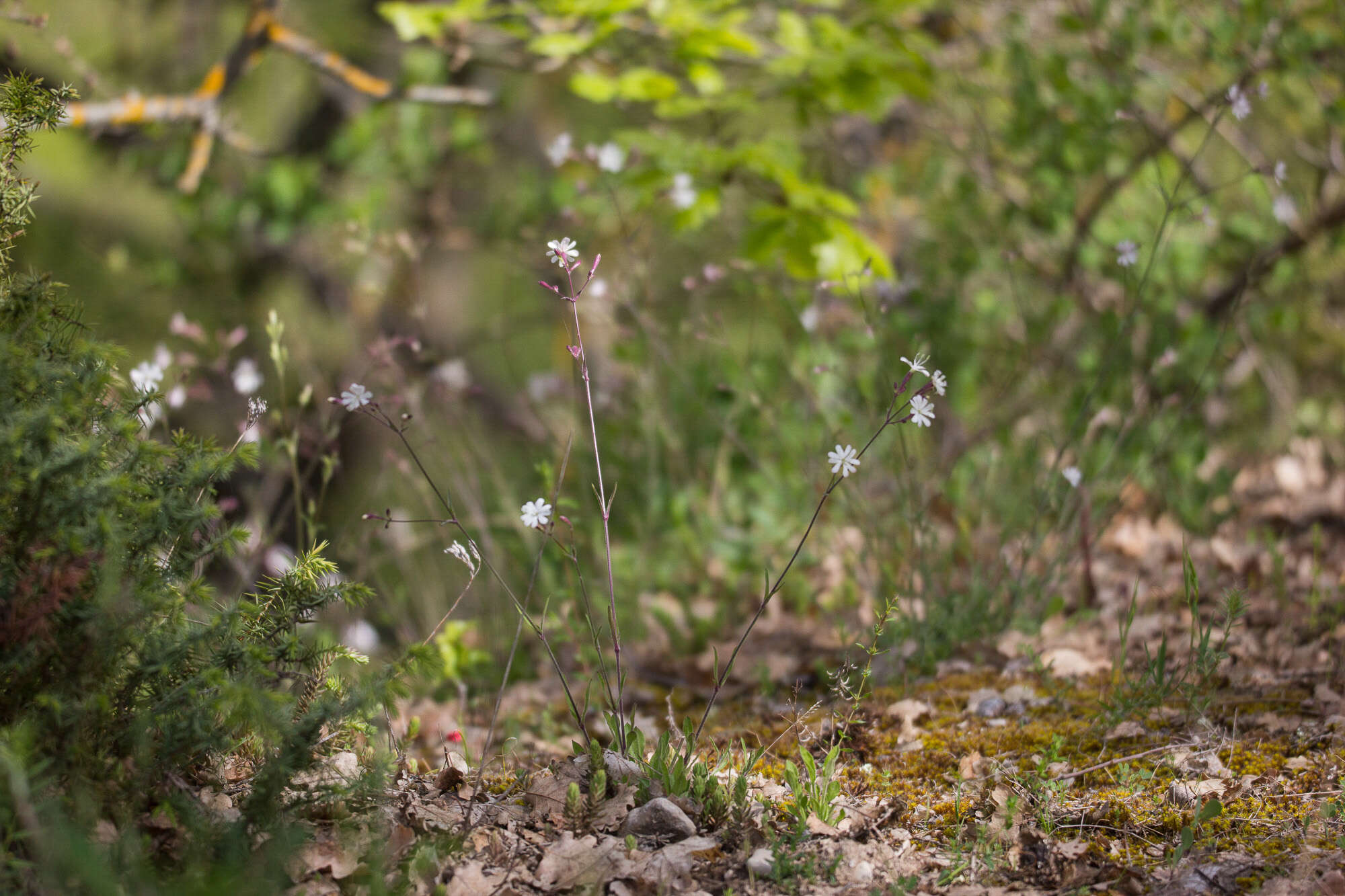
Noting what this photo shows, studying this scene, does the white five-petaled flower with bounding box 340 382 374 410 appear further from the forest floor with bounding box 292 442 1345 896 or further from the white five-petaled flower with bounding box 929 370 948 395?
the white five-petaled flower with bounding box 929 370 948 395

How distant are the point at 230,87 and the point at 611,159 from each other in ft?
6.54

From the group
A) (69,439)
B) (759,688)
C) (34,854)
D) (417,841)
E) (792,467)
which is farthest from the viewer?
(792,467)

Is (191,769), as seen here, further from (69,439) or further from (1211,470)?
(1211,470)

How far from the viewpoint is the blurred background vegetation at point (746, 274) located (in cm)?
305

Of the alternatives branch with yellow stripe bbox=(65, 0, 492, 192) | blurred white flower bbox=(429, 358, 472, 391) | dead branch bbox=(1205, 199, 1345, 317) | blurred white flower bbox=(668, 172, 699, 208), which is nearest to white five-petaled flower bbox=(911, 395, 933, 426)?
blurred white flower bbox=(668, 172, 699, 208)

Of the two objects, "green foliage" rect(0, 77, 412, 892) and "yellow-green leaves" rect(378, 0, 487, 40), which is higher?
"yellow-green leaves" rect(378, 0, 487, 40)

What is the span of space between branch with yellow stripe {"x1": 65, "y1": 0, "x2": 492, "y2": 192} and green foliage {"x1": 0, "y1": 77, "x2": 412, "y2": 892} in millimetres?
2091

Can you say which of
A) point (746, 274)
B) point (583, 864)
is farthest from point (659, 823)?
point (746, 274)

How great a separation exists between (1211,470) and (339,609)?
437 centimetres

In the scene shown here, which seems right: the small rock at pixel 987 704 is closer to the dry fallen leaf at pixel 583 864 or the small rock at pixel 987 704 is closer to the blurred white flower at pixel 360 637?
the dry fallen leaf at pixel 583 864

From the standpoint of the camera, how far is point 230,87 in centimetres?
391

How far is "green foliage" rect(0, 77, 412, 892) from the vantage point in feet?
4.45

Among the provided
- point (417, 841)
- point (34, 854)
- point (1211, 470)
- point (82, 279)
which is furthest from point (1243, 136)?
point (82, 279)

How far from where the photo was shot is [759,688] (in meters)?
2.80
